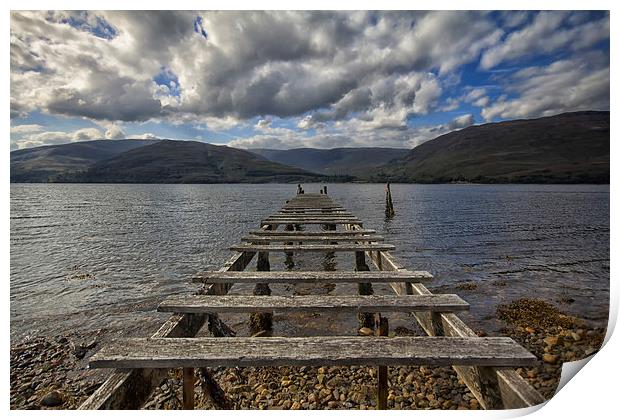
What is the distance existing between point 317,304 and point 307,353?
1212 millimetres

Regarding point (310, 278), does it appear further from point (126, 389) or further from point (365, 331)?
point (126, 389)

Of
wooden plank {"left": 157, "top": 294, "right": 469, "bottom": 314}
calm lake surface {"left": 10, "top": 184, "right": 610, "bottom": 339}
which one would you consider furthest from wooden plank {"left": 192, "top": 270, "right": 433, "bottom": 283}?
calm lake surface {"left": 10, "top": 184, "right": 610, "bottom": 339}

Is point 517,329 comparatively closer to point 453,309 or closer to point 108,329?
point 453,309

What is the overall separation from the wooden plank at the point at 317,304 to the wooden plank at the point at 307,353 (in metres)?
0.85

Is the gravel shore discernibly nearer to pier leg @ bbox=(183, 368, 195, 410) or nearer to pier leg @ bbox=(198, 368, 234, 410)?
pier leg @ bbox=(198, 368, 234, 410)

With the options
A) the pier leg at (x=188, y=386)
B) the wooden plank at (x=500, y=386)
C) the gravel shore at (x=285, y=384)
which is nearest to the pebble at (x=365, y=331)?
the gravel shore at (x=285, y=384)

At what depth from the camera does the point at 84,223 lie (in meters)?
28.1

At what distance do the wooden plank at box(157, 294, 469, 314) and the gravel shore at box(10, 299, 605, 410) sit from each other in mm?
1657

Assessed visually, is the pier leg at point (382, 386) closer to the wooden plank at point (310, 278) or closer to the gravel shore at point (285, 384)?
the gravel shore at point (285, 384)

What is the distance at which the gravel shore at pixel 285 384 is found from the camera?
4.88 metres

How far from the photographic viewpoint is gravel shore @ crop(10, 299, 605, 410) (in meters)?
4.88

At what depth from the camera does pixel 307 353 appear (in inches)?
114

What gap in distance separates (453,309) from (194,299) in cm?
354

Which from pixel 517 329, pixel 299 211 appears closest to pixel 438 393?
pixel 517 329
